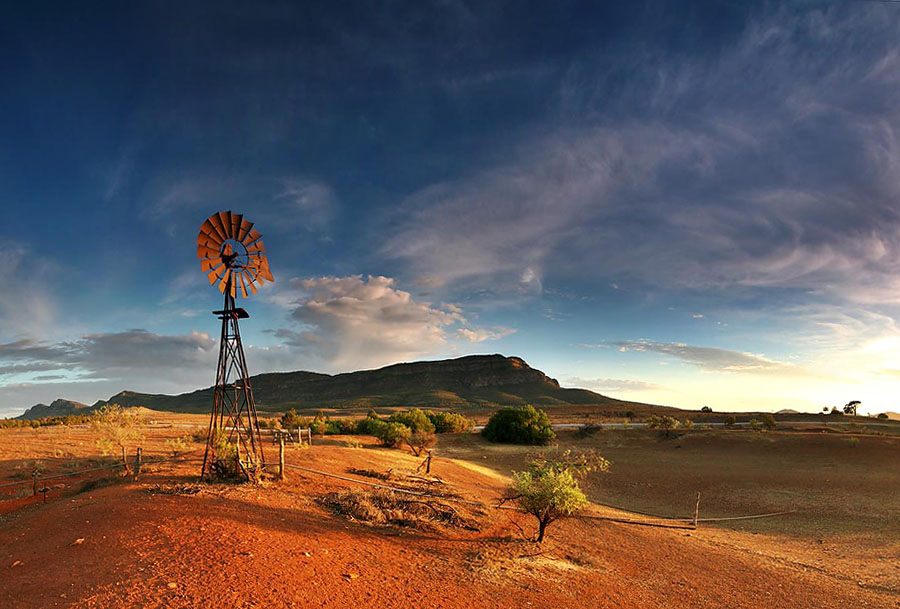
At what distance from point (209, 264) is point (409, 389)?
116155mm

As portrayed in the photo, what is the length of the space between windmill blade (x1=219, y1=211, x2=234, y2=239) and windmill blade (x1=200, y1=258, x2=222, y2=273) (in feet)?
2.91

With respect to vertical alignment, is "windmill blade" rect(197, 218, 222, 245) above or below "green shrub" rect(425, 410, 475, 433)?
above

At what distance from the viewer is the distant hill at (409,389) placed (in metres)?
119

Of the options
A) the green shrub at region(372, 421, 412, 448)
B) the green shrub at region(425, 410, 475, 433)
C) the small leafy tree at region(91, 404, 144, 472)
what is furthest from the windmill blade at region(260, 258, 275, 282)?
the green shrub at region(425, 410, 475, 433)

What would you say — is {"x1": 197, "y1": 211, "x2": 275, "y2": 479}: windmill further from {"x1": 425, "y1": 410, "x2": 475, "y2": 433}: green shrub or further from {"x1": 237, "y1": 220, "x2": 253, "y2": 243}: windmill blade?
{"x1": 425, "y1": 410, "x2": 475, "y2": 433}: green shrub

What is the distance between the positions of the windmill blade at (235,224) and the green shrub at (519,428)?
98.1ft

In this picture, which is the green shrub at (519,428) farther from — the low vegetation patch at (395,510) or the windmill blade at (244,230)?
the windmill blade at (244,230)

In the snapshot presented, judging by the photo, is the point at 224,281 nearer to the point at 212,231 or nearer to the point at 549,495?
the point at 212,231

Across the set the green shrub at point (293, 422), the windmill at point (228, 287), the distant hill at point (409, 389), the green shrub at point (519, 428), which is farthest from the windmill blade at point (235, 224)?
the distant hill at point (409, 389)

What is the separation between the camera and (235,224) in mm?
16484

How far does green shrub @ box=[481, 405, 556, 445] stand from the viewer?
40281 mm

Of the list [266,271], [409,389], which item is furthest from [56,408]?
[266,271]

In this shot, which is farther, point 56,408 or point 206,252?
point 56,408

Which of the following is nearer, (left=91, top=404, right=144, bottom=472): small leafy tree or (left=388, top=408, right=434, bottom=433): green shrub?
(left=91, top=404, right=144, bottom=472): small leafy tree
